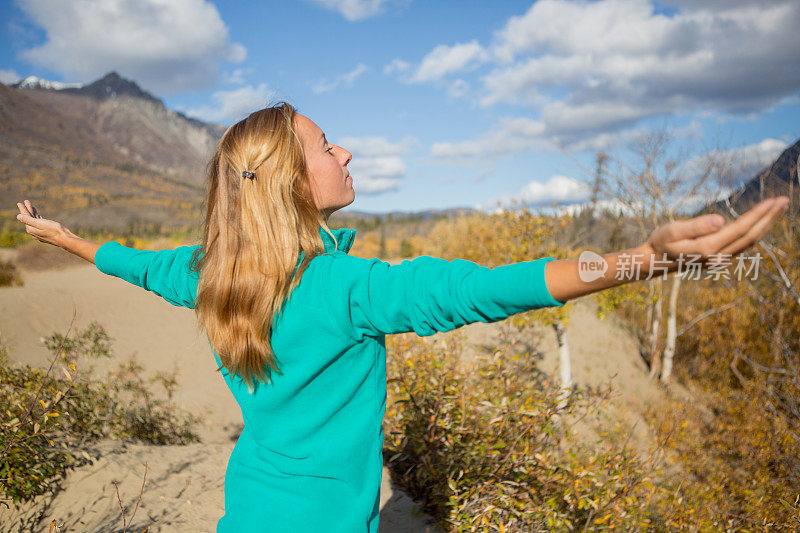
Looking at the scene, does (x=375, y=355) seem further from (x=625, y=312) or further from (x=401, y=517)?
(x=625, y=312)

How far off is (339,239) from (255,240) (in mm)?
281

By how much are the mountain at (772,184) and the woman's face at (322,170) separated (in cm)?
798

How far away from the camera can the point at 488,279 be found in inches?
32.9

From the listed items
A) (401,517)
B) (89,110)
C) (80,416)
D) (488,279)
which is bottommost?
(401,517)

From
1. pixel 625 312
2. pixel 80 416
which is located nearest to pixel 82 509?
pixel 80 416

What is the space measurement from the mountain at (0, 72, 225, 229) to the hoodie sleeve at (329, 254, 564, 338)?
210 inches

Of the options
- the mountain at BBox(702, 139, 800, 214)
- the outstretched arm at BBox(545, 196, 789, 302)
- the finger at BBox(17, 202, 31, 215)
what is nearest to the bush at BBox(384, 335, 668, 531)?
the finger at BBox(17, 202, 31, 215)

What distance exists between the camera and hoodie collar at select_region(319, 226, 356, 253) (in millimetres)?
1152

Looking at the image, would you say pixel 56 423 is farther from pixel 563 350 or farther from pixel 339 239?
pixel 563 350

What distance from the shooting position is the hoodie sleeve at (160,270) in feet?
4.56

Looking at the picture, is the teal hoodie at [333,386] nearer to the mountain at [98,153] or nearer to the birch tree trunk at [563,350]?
the mountain at [98,153]

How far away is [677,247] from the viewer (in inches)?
A: 29.2

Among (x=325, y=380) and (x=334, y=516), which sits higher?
(x=325, y=380)

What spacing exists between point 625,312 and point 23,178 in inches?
1935
